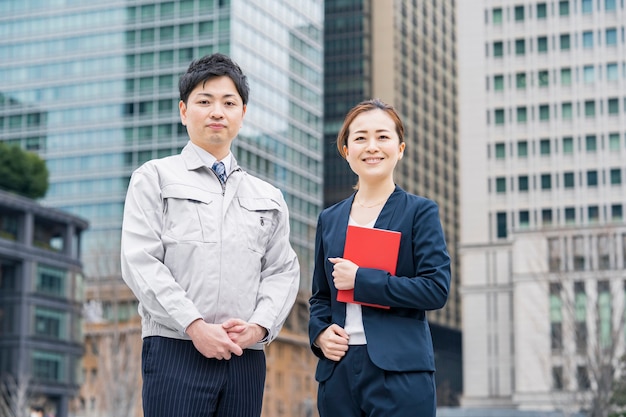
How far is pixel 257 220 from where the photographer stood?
14.8 feet

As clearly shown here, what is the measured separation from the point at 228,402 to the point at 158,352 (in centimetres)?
34

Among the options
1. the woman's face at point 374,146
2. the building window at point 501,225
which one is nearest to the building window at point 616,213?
the building window at point 501,225

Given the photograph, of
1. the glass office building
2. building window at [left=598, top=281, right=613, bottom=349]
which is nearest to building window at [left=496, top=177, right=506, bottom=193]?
the glass office building

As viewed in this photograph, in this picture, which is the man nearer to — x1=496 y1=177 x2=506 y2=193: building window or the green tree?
the green tree

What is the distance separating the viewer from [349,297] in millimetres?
4398

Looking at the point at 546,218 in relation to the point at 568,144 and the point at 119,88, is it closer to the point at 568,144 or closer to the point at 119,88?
Answer: the point at 568,144

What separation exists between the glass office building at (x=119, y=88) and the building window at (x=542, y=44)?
18057mm

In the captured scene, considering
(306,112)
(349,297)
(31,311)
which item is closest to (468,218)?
(306,112)

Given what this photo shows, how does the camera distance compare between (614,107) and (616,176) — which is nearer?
(616,176)

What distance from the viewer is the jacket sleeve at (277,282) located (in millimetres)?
4312

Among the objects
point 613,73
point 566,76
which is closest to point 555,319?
point 566,76

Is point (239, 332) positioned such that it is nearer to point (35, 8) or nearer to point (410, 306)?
point (410, 306)

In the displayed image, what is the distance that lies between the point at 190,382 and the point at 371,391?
0.70m

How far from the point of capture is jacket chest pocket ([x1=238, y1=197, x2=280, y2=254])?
4.43 m
